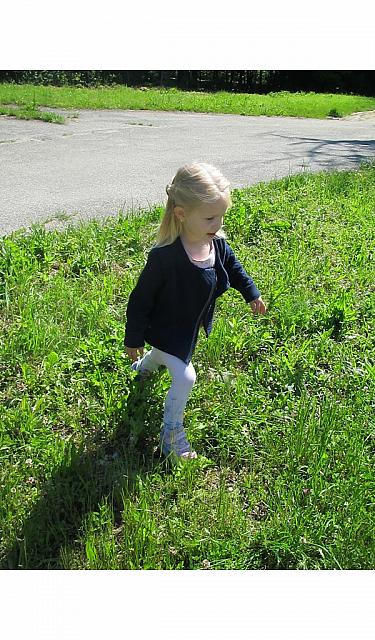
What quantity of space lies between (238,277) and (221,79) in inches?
1056

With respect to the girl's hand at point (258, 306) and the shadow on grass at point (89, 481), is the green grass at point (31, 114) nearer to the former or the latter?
the girl's hand at point (258, 306)

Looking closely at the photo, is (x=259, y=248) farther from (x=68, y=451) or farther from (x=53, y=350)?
(x=68, y=451)

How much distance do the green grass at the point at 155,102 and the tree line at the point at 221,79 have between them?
2.21 ft

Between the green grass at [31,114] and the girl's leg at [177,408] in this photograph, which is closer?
the girl's leg at [177,408]

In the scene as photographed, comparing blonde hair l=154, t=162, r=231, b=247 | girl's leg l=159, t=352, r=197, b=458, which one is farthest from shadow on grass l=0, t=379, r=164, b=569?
blonde hair l=154, t=162, r=231, b=247

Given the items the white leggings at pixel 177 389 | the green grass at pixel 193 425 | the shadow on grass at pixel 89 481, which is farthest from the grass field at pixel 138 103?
the white leggings at pixel 177 389

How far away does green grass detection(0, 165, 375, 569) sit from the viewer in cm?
256

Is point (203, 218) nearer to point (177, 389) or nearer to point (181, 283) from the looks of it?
point (181, 283)

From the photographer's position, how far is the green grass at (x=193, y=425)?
2.56 m

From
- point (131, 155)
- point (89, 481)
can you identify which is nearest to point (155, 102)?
point (131, 155)

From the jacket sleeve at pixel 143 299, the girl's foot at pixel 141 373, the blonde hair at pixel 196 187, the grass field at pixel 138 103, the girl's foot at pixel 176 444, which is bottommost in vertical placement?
the girl's foot at pixel 176 444

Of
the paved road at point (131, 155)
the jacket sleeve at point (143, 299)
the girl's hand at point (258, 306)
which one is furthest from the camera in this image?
the paved road at point (131, 155)

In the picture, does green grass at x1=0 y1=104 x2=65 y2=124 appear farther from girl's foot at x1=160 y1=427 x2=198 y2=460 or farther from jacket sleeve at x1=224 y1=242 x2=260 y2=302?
girl's foot at x1=160 y1=427 x2=198 y2=460

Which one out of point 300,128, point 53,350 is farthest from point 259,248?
point 300,128
